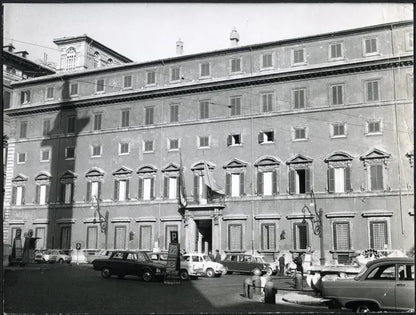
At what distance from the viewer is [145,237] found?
33.7 metres

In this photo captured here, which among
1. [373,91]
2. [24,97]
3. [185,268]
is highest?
[24,97]

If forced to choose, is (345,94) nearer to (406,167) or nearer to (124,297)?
(406,167)

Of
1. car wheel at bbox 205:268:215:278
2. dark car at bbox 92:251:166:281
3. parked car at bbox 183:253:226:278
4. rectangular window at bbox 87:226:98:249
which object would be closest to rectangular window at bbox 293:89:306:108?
parked car at bbox 183:253:226:278

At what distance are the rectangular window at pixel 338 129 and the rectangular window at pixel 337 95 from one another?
1292 millimetres

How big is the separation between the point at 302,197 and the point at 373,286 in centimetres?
1966

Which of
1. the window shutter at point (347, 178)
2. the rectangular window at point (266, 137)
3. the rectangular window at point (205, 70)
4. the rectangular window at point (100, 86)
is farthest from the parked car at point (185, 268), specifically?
the rectangular window at point (205, 70)

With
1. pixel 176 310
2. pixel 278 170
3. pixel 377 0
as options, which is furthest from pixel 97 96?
pixel 377 0

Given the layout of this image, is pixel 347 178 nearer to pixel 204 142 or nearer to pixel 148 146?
pixel 204 142

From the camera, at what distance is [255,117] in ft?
105

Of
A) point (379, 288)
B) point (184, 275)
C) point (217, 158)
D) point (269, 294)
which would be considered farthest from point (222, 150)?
point (379, 288)

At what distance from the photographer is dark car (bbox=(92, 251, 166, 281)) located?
21.0 metres

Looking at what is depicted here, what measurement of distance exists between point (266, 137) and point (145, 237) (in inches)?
401

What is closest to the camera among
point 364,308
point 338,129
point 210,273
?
point 364,308

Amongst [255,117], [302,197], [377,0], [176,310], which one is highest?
[255,117]
